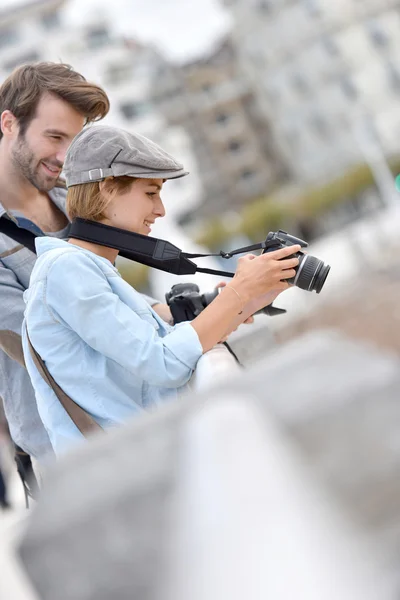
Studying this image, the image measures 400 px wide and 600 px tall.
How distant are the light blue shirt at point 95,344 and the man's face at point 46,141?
0.52 meters

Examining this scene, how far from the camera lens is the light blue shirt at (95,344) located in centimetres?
173

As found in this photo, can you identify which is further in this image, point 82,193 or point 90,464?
point 82,193

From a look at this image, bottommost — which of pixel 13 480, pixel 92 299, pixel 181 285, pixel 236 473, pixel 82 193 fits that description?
pixel 13 480

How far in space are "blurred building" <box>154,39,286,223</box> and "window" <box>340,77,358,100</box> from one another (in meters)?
5.47

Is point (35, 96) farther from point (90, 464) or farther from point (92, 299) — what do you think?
point (90, 464)

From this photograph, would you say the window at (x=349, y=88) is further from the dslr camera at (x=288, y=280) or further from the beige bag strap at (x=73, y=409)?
the beige bag strap at (x=73, y=409)

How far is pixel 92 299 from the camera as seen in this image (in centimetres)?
173

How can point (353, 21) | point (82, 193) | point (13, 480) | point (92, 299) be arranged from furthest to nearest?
point (353, 21), point (13, 480), point (82, 193), point (92, 299)

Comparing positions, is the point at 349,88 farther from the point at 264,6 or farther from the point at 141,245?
the point at 141,245

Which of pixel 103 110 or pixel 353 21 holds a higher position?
pixel 103 110

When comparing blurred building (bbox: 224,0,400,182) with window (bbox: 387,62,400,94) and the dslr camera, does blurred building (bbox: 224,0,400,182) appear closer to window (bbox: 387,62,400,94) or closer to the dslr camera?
window (bbox: 387,62,400,94)

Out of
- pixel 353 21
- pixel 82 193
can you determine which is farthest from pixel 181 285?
pixel 353 21

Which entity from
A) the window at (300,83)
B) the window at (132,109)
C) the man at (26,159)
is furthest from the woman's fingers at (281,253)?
the window at (300,83)

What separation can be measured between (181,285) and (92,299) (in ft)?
2.06
